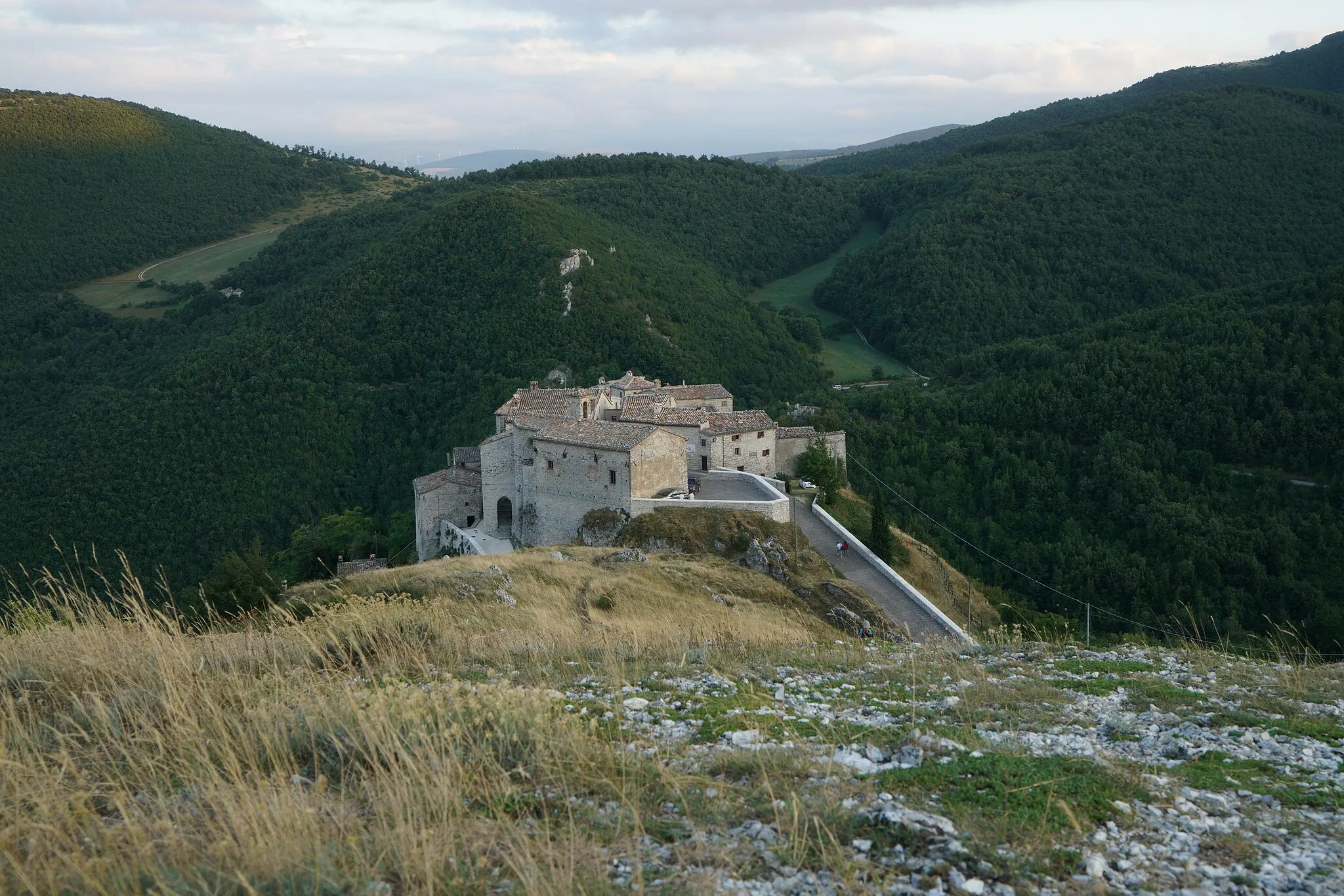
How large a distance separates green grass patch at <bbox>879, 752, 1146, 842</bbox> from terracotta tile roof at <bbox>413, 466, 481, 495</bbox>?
86.1ft

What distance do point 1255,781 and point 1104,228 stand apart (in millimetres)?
94499

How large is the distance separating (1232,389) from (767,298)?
5438 centimetres

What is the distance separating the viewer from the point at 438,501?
1182 inches

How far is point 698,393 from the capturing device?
3547 cm

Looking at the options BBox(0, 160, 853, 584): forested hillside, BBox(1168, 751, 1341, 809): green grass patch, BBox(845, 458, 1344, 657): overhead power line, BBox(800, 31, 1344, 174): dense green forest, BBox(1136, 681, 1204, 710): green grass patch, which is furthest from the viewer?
BBox(800, 31, 1344, 174): dense green forest

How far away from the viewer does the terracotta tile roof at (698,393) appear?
35.2 metres

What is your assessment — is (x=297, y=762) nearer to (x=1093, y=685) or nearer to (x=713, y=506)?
(x=1093, y=685)

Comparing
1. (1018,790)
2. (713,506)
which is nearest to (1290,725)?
(1018,790)

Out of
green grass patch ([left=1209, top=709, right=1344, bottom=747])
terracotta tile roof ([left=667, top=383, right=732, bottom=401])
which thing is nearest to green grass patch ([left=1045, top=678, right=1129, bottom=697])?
green grass patch ([left=1209, top=709, right=1344, bottom=747])

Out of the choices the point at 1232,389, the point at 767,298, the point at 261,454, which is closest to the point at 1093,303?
the point at 767,298

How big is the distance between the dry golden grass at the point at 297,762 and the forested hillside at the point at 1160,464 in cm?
2397

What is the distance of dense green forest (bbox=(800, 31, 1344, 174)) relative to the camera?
473 ft

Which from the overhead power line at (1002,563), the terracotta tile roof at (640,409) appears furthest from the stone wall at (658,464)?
the overhead power line at (1002,563)

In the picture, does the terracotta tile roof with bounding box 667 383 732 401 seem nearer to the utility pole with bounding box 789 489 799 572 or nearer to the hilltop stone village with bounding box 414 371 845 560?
the hilltop stone village with bounding box 414 371 845 560
